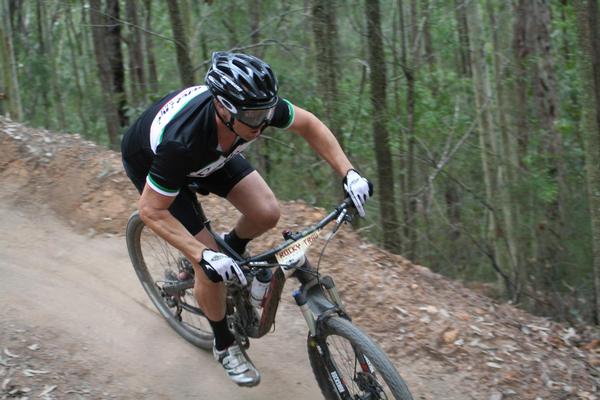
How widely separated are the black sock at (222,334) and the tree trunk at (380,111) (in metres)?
5.03

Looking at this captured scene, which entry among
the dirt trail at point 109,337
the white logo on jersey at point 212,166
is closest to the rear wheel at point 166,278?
the dirt trail at point 109,337

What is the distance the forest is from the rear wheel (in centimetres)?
392

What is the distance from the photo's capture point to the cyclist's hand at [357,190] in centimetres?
362

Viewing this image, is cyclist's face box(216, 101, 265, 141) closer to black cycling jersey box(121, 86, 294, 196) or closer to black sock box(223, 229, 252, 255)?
black cycling jersey box(121, 86, 294, 196)

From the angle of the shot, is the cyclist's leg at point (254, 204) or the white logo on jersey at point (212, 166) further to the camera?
the cyclist's leg at point (254, 204)

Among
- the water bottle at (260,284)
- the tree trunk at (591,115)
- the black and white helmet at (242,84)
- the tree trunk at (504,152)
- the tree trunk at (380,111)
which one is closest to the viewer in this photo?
the black and white helmet at (242,84)

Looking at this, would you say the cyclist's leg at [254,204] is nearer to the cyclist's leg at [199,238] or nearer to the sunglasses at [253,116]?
the cyclist's leg at [199,238]

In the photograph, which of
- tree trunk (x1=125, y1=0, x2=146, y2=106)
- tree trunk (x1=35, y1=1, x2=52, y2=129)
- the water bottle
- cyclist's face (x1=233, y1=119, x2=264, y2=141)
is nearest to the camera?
cyclist's face (x1=233, y1=119, x2=264, y2=141)

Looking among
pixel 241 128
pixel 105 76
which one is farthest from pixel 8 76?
pixel 241 128

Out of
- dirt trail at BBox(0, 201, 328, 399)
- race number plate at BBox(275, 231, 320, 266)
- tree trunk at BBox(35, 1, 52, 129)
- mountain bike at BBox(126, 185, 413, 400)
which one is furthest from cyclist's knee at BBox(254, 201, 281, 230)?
tree trunk at BBox(35, 1, 52, 129)

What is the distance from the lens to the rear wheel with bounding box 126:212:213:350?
5012 mm

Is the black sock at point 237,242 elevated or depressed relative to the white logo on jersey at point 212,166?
depressed

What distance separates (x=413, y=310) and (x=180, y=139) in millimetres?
2859

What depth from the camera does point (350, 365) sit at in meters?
3.80
